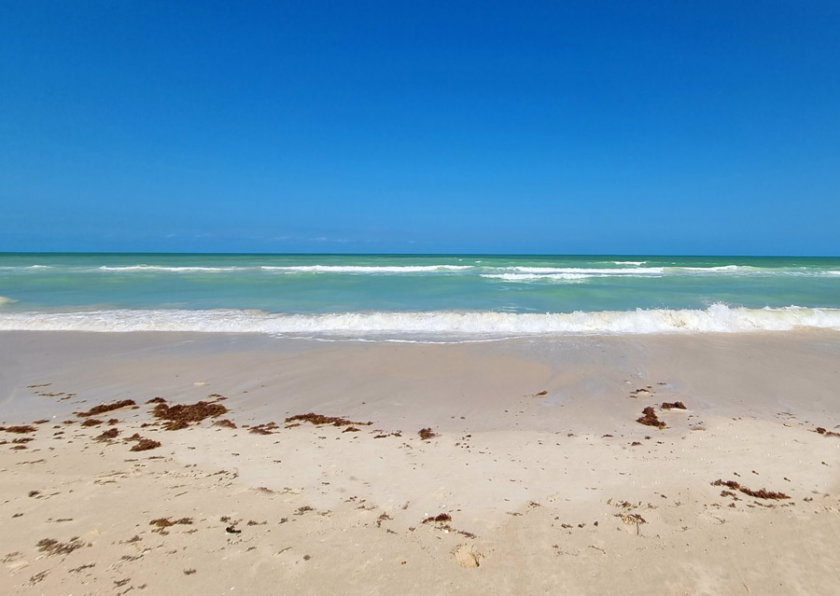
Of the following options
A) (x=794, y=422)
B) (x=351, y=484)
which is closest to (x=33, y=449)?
(x=351, y=484)

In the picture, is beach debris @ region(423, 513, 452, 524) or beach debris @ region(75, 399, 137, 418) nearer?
beach debris @ region(423, 513, 452, 524)

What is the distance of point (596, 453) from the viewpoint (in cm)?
400

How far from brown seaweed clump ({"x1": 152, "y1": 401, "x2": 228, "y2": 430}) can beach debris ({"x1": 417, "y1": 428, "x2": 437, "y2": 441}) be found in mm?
2669

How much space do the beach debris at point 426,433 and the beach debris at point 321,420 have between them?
69 cm

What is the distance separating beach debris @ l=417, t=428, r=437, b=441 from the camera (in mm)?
4469

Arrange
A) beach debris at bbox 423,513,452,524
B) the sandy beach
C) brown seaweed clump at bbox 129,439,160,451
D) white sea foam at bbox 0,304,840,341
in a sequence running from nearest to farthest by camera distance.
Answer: the sandy beach, beach debris at bbox 423,513,452,524, brown seaweed clump at bbox 129,439,160,451, white sea foam at bbox 0,304,840,341

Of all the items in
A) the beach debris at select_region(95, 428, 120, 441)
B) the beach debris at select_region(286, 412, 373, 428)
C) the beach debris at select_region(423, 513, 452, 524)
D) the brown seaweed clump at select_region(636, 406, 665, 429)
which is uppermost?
the beach debris at select_region(423, 513, 452, 524)

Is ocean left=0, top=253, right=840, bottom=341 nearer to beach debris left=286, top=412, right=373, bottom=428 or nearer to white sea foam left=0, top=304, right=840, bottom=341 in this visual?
white sea foam left=0, top=304, right=840, bottom=341

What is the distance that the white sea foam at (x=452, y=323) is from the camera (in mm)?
10172

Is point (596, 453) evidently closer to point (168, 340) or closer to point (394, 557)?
point (394, 557)

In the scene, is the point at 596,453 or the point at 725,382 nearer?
the point at 596,453

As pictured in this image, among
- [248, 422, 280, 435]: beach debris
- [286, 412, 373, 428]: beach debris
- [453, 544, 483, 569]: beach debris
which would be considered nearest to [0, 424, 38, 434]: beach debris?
[248, 422, 280, 435]: beach debris

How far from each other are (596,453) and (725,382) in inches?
154

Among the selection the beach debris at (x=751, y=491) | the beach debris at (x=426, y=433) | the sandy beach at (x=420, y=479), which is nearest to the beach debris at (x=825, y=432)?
the sandy beach at (x=420, y=479)
